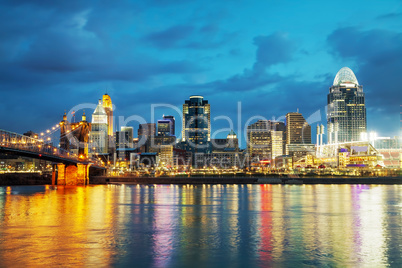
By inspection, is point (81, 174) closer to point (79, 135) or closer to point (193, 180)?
point (79, 135)

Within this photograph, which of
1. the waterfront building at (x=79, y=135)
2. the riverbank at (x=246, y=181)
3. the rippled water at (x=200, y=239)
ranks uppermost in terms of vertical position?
the waterfront building at (x=79, y=135)

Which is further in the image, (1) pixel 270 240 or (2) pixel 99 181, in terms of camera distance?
(2) pixel 99 181

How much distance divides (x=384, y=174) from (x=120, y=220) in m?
140

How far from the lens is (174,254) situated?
20672 mm

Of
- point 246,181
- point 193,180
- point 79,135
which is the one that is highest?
point 79,135

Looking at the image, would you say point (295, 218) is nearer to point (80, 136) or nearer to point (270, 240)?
point (270, 240)

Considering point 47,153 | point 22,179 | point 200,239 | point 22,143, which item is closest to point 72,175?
point 22,179

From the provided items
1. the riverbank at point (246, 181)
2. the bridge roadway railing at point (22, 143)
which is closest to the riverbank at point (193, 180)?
the riverbank at point (246, 181)

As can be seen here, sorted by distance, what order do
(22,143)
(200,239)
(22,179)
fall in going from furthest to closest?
(22,179) < (22,143) < (200,239)

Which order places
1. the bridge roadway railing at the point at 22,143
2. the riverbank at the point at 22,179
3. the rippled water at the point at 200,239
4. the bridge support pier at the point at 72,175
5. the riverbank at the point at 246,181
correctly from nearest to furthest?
the rippled water at the point at 200,239, the bridge roadway railing at the point at 22,143, the bridge support pier at the point at 72,175, the riverbank at the point at 22,179, the riverbank at the point at 246,181

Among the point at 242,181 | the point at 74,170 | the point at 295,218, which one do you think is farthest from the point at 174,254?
the point at 242,181

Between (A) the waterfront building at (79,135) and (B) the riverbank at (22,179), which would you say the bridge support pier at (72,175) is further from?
(B) the riverbank at (22,179)

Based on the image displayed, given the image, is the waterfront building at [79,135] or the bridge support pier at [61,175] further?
the waterfront building at [79,135]

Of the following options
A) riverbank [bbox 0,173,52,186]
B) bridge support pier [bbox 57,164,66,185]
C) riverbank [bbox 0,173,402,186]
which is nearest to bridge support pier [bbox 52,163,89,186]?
bridge support pier [bbox 57,164,66,185]
